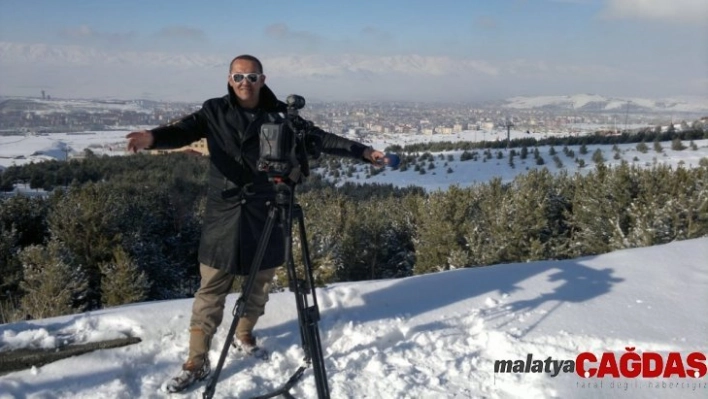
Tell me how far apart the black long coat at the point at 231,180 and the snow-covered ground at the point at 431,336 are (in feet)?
2.57

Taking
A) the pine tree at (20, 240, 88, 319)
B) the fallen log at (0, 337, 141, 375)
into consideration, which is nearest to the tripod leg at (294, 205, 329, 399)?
the fallen log at (0, 337, 141, 375)

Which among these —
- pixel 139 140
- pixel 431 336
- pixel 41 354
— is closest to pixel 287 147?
pixel 139 140

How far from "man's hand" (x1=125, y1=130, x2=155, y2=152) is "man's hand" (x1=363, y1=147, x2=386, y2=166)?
4.35 feet

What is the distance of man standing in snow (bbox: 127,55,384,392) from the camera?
10.0ft

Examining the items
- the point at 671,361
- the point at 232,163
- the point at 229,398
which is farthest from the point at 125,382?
the point at 671,361

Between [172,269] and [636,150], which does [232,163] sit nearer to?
[172,269]

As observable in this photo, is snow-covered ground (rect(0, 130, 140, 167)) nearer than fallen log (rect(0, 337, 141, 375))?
No

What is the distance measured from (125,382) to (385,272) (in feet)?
46.2

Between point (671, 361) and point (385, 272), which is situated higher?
point (671, 361)

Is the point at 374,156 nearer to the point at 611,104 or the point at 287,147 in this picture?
the point at 287,147

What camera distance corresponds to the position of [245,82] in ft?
9.96

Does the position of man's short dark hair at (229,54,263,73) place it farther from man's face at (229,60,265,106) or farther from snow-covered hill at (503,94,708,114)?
snow-covered hill at (503,94,708,114)

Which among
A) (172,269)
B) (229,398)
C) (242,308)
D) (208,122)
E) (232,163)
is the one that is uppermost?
(208,122)

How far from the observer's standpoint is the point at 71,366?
9.95 ft
